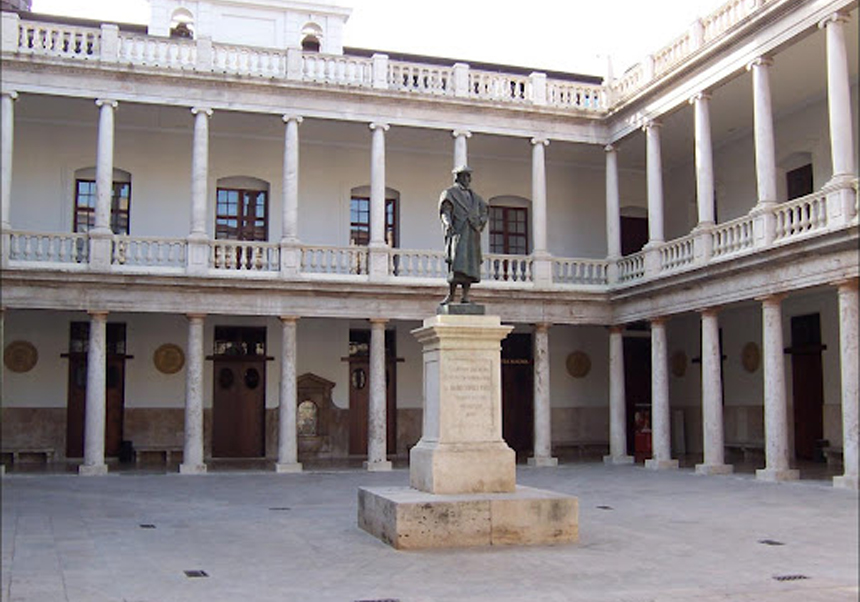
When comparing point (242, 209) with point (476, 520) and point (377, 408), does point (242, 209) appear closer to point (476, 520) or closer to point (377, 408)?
point (377, 408)

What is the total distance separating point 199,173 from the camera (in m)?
22.1

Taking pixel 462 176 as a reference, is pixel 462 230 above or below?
below

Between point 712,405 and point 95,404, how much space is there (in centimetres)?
1314

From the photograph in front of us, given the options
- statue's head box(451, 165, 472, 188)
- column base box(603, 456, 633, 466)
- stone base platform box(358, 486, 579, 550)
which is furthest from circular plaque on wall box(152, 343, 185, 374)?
stone base platform box(358, 486, 579, 550)

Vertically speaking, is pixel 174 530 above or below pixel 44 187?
below

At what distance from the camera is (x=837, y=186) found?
1612 cm

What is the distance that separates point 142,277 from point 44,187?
4.75 meters

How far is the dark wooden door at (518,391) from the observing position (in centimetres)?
2723

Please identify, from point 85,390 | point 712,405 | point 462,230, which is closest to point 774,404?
point 712,405

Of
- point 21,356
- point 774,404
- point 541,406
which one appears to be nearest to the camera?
point 774,404

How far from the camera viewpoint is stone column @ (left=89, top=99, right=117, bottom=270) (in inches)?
833

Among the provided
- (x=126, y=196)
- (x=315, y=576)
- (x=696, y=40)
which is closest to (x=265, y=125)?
(x=126, y=196)

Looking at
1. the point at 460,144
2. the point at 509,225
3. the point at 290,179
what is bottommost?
the point at 509,225

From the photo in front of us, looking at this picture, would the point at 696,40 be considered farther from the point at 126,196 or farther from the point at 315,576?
the point at 315,576
